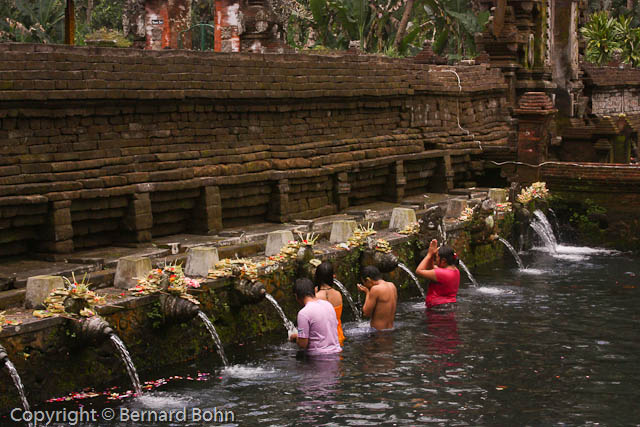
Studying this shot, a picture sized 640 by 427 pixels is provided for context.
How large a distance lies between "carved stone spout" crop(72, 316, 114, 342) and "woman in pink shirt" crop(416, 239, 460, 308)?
17.7 ft

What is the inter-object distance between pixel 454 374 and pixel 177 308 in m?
3.01

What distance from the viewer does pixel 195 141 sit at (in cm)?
1511

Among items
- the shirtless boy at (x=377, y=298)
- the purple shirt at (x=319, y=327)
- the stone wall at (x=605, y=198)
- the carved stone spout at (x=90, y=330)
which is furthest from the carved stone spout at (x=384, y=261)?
the stone wall at (x=605, y=198)

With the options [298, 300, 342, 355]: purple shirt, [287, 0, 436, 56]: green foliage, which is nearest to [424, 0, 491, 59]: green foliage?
[287, 0, 436, 56]: green foliage

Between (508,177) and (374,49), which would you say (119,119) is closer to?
(508,177)

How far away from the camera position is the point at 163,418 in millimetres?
9070

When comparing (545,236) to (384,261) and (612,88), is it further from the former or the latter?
(612,88)

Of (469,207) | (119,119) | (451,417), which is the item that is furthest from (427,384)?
(469,207)

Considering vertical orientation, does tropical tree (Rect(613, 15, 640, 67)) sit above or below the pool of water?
above

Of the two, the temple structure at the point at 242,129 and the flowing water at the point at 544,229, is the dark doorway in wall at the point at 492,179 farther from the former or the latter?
the flowing water at the point at 544,229

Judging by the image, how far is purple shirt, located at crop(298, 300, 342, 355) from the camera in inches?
424

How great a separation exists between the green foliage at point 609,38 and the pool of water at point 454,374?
28.9 meters

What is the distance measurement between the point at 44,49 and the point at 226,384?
209 inches

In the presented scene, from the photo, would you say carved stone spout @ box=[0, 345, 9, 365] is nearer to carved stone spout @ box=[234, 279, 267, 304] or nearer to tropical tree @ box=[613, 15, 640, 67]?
carved stone spout @ box=[234, 279, 267, 304]
